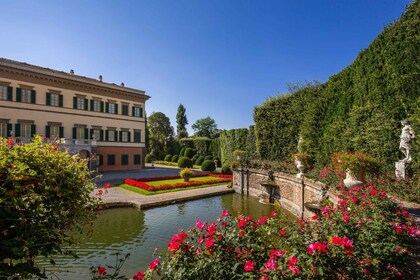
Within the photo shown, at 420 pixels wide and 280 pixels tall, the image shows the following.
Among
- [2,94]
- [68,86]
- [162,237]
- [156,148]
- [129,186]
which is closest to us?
[162,237]

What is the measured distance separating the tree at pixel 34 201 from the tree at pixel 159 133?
45.9m

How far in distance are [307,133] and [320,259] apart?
13957 millimetres

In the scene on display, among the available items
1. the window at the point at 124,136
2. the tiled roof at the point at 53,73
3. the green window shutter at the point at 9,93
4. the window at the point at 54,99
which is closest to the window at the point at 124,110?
the tiled roof at the point at 53,73

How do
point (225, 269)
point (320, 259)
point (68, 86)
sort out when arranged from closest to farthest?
1. point (320, 259)
2. point (225, 269)
3. point (68, 86)

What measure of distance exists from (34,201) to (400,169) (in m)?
11.4

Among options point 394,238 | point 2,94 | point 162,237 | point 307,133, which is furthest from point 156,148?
point 394,238

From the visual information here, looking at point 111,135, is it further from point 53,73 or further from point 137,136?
point 53,73

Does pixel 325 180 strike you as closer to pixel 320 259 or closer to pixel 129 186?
pixel 320 259

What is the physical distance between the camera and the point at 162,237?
872 centimetres

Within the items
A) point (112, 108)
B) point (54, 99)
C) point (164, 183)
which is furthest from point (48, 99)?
point (164, 183)

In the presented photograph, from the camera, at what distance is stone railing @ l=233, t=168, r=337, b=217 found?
11119 millimetres

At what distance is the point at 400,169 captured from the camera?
30.0ft

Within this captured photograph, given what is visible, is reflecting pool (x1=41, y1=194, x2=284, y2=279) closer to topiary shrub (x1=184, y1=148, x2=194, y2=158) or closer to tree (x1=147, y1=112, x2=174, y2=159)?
topiary shrub (x1=184, y1=148, x2=194, y2=158)

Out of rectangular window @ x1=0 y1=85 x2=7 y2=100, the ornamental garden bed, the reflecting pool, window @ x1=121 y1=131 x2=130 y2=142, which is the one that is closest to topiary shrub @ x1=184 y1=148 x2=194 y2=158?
window @ x1=121 y1=131 x2=130 y2=142
